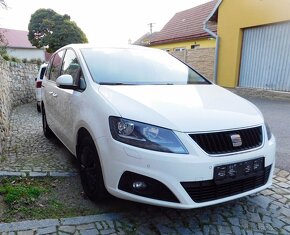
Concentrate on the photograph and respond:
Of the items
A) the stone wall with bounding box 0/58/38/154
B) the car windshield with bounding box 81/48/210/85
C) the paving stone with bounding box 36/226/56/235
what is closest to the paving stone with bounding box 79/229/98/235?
the paving stone with bounding box 36/226/56/235

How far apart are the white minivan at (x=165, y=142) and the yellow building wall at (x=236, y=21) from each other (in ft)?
29.5

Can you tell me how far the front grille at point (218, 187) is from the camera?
8.15 feet

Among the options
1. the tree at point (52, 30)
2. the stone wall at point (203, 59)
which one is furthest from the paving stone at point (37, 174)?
the tree at point (52, 30)

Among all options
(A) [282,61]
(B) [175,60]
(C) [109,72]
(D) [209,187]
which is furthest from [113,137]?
(A) [282,61]

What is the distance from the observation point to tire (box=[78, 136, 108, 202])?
9.52 ft

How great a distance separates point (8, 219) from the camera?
2857mm

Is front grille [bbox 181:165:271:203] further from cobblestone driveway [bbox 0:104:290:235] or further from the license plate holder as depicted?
cobblestone driveway [bbox 0:104:290:235]

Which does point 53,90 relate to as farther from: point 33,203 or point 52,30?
point 52,30

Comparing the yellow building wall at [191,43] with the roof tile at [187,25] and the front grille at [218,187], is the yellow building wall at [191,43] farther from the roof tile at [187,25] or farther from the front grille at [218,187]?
the front grille at [218,187]

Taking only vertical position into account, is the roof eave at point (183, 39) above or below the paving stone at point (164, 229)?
above

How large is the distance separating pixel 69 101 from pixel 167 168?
1.79 metres

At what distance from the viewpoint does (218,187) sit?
257cm

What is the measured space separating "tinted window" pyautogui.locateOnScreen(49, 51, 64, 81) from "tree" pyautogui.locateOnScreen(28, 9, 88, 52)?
87.7 ft

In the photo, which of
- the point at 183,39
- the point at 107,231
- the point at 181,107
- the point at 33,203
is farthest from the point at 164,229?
the point at 183,39
